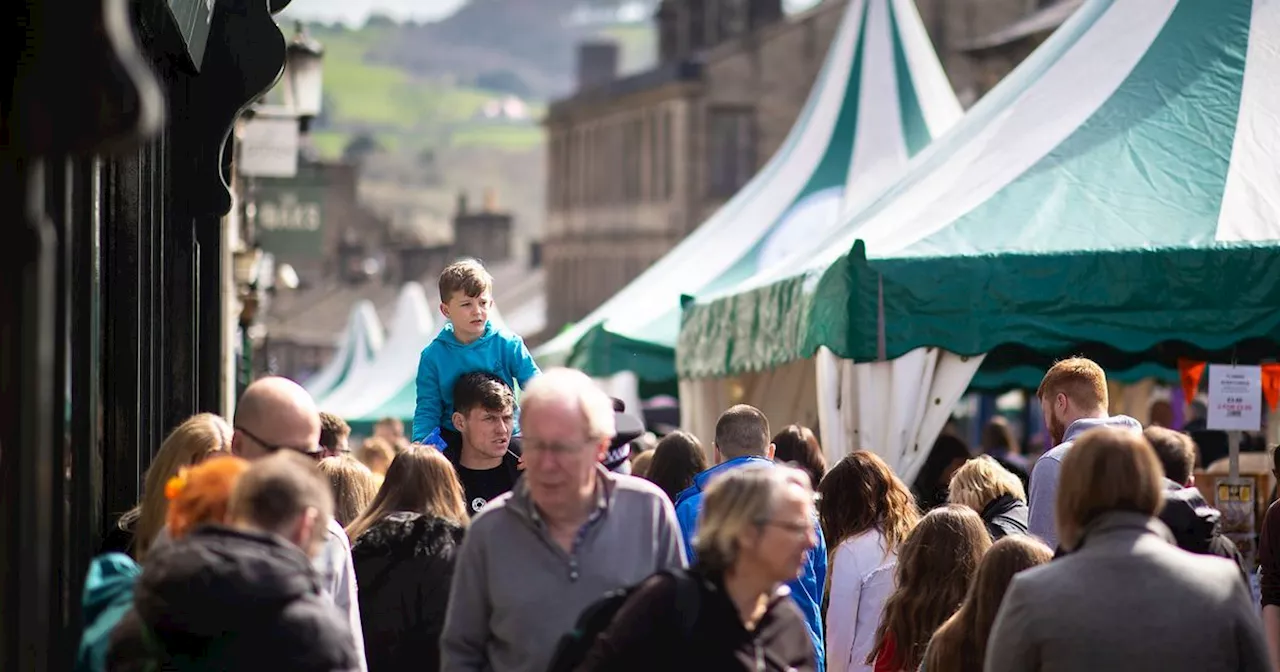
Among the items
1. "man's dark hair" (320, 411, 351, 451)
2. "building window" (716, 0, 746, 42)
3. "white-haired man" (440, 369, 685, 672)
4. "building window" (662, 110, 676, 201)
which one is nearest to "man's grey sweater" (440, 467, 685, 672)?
"white-haired man" (440, 369, 685, 672)

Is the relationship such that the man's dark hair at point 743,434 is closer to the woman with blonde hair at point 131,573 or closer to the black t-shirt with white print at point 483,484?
the black t-shirt with white print at point 483,484

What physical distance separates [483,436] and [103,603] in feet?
8.62

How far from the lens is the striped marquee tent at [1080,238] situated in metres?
10.8

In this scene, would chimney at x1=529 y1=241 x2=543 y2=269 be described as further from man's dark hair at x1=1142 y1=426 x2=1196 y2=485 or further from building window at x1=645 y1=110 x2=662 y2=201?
man's dark hair at x1=1142 y1=426 x2=1196 y2=485

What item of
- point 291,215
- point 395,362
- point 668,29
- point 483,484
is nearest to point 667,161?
point 668,29

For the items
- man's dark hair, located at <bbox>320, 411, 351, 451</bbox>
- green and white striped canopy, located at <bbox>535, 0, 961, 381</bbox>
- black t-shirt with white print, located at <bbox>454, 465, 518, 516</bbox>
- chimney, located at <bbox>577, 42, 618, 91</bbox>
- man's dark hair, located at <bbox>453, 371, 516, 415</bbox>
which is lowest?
man's dark hair, located at <bbox>320, 411, 351, 451</bbox>

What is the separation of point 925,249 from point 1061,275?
0.71 metres

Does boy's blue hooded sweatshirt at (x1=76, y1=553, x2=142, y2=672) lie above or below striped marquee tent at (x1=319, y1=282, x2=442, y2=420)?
above

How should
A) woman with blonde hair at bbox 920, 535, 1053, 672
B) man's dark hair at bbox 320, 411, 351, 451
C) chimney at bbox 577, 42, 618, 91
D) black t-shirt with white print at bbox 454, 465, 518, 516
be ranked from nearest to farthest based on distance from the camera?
woman with blonde hair at bbox 920, 535, 1053, 672 → black t-shirt with white print at bbox 454, 465, 518, 516 → man's dark hair at bbox 320, 411, 351, 451 → chimney at bbox 577, 42, 618, 91

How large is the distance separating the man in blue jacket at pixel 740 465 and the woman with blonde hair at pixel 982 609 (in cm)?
169

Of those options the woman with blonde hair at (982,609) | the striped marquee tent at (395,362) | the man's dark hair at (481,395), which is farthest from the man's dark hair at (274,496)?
the striped marquee tent at (395,362)

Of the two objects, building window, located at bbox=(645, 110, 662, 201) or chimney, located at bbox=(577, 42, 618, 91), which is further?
chimney, located at bbox=(577, 42, 618, 91)

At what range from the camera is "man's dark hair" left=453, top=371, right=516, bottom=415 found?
24.5 ft

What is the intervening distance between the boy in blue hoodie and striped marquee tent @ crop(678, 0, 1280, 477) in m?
3.35
